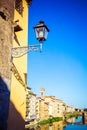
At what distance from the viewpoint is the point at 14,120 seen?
20.9 feet

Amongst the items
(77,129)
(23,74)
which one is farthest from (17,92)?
(77,129)

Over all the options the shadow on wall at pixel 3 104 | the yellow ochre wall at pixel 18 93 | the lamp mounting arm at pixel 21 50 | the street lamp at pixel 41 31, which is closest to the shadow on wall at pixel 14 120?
the yellow ochre wall at pixel 18 93

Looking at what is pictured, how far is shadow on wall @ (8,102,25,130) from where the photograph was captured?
6.10m

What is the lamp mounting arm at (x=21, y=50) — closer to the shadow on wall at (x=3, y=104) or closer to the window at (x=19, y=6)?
the shadow on wall at (x=3, y=104)

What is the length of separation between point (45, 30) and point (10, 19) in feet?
3.29

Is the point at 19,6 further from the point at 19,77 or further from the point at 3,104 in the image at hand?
the point at 3,104

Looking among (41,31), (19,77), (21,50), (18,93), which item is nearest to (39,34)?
(41,31)

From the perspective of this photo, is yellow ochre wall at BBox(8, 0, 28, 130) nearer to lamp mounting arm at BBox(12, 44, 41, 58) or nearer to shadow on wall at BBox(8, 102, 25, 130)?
shadow on wall at BBox(8, 102, 25, 130)

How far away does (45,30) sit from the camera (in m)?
5.73

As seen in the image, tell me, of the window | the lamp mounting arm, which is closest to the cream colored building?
the window

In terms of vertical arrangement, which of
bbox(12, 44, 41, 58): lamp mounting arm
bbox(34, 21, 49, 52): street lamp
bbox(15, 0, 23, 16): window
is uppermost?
bbox(15, 0, 23, 16): window

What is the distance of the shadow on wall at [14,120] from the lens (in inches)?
240

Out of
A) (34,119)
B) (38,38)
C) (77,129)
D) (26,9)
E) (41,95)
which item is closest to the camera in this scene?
(38,38)

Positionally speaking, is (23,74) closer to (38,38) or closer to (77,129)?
(38,38)
